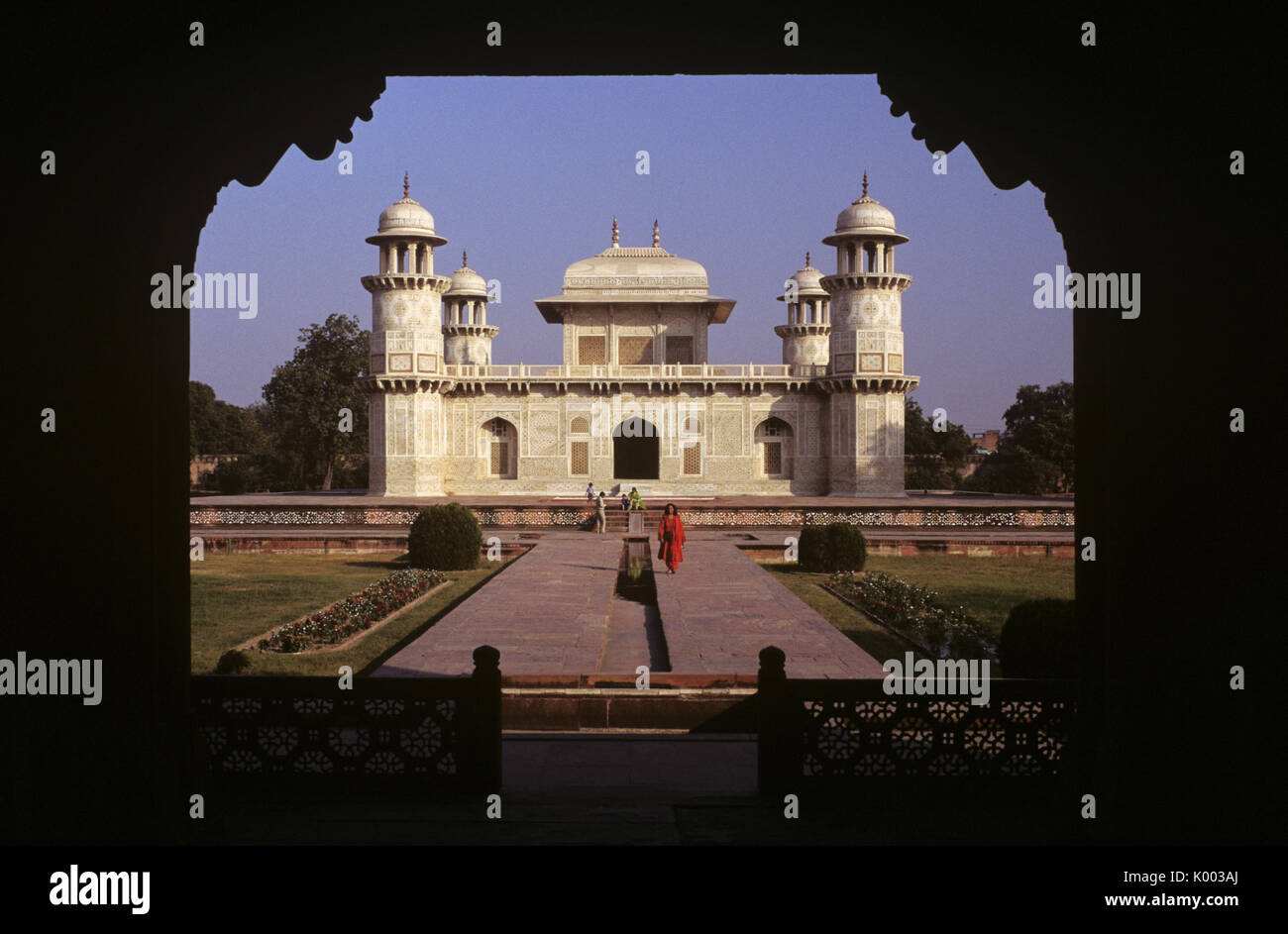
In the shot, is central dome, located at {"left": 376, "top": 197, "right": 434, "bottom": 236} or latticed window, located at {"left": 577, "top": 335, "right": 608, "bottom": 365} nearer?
central dome, located at {"left": 376, "top": 197, "right": 434, "bottom": 236}

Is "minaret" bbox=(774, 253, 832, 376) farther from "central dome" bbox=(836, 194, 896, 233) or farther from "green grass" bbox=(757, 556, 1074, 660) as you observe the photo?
"green grass" bbox=(757, 556, 1074, 660)

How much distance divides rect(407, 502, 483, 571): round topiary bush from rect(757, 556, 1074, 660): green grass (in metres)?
4.73

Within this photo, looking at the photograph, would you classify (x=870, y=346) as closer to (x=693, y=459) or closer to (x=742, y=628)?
(x=693, y=459)

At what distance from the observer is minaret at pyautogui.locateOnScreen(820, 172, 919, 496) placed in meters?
31.8

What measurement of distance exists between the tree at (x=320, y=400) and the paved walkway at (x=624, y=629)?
30.0 metres

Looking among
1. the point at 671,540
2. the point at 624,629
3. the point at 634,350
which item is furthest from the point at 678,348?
the point at 624,629

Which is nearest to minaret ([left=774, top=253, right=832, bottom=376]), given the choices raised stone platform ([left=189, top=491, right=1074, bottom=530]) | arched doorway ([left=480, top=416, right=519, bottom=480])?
arched doorway ([left=480, top=416, right=519, bottom=480])

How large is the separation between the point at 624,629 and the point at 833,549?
5.93m

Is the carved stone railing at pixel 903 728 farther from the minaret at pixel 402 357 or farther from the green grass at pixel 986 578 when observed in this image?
the minaret at pixel 402 357

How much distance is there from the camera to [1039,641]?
6.06 meters

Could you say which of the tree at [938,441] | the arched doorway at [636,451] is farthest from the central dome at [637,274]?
the tree at [938,441]

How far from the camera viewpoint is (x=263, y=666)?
8.26 m
